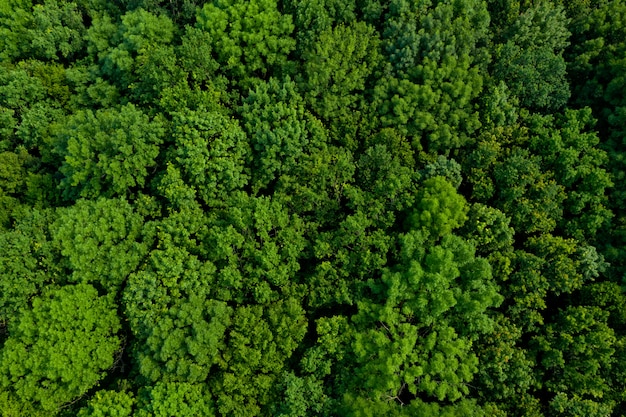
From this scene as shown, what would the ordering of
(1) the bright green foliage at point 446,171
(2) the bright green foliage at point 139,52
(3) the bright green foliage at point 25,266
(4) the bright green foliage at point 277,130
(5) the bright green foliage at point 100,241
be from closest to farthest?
1. (3) the bright green foliage at point 25,266
2. (5) the bright green foliage at point 100,241
3. (1) the bright green foliage at point 446,171
4. (4) the bright green foliage at point 277,130
5. (2) the bright green foliage at point 139,52

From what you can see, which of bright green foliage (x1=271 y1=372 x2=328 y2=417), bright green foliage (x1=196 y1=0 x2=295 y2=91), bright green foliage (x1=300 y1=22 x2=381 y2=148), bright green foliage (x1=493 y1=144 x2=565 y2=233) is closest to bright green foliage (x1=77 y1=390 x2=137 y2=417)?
bright green foliage (x1=271 y1=372 x2=328 y2=417)

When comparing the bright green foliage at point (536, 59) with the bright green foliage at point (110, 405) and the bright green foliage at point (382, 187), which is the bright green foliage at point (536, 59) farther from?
the bright green foliage at point (110, 405)

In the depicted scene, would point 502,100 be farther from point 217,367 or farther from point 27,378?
point 27,378

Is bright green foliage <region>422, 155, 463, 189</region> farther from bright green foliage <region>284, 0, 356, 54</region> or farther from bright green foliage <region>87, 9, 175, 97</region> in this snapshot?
bright green foliage <region>87, 9, 175, 97</region>

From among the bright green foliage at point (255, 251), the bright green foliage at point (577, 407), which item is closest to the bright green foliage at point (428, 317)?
the bright green foliage at point (577, 407)

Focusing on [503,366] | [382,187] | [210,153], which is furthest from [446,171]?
[210,153]

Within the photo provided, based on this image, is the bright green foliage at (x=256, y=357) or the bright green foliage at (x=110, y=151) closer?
the bright green foliage at (x=256, y=357)

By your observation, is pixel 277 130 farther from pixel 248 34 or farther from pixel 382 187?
pixel 248 34
